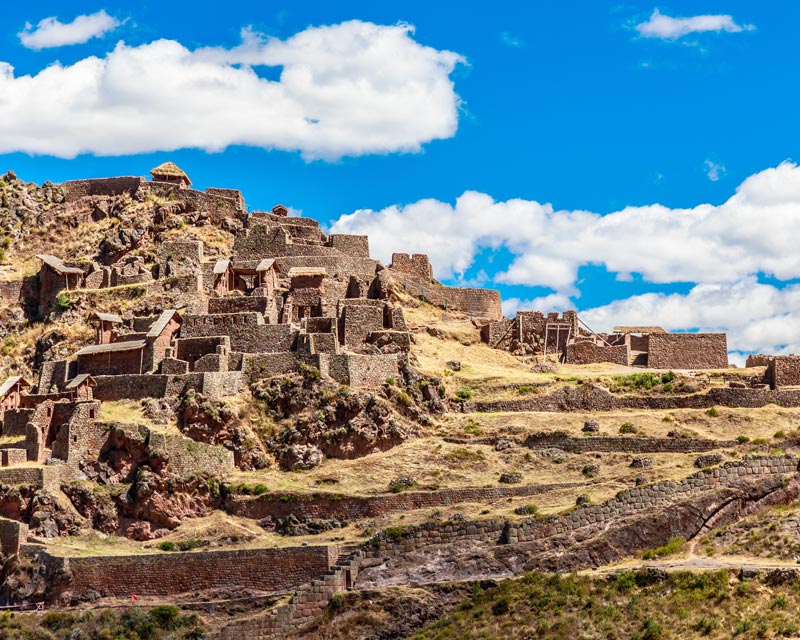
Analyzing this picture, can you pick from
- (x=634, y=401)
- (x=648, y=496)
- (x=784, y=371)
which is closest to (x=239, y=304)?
(x=634, y=401)

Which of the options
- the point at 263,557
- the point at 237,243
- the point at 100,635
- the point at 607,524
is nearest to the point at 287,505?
the point at 263,557

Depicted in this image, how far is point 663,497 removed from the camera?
196 ft

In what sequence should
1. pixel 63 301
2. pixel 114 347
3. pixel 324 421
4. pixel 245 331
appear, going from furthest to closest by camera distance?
pixel 63 301, pixel 245 331, pixel 114 347, pixel 324 421

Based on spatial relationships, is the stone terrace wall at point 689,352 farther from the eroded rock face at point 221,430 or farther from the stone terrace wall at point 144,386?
the stone terrace wall at point 144,386

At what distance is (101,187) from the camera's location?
9488 centimetres

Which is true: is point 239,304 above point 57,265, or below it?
below

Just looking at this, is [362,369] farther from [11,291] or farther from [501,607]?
[11,291]

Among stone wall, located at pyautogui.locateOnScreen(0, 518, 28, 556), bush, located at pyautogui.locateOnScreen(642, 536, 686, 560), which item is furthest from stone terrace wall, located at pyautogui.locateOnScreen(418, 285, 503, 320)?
bush, located at pyautogui.locateOnScreen(642, 536, 686, 560)

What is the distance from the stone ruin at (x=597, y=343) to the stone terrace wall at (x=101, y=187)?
2286 cm

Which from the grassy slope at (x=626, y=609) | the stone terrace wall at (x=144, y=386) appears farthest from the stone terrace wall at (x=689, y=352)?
the grassy slope at (x=626, y=609)

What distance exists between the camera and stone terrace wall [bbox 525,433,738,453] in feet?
229

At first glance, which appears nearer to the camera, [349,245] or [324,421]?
[324,421]

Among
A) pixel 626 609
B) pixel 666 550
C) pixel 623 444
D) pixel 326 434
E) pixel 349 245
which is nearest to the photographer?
pixel 626 609

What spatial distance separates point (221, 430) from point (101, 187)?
29.1m
